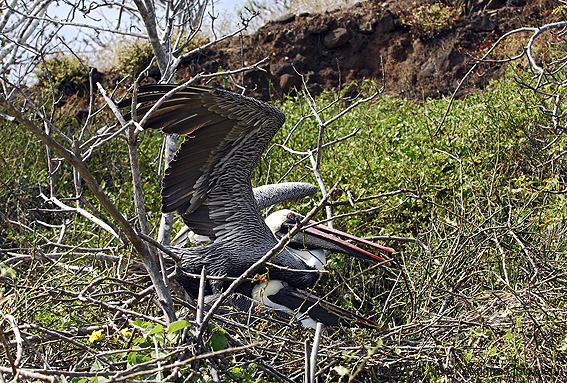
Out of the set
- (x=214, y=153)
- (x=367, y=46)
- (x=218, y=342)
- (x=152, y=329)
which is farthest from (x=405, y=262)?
(x=367, y=46)

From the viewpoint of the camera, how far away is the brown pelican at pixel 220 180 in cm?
317

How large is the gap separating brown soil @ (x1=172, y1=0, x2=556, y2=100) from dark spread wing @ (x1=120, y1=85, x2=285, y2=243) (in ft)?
20.6

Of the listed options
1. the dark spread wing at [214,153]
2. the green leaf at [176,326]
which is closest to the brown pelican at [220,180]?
the dark spread wing at [214,153]

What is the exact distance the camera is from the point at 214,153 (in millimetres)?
3412

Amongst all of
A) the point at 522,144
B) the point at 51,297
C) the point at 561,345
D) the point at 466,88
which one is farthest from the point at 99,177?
the point at 466,88

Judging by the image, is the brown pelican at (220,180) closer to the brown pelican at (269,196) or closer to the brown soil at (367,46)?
the brown pelican at (269,196)

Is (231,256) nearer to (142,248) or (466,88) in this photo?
(142,248)

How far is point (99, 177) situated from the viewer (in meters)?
6.64

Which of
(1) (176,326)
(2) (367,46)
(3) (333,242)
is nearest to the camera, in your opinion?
(1) (176,326)

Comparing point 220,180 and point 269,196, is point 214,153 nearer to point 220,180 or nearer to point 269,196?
point 220,180

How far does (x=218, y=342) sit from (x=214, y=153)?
1654 millimetres

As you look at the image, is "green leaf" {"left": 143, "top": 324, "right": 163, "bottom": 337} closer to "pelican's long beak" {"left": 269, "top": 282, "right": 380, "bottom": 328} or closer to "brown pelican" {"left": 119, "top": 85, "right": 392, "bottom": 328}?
"brown pelican" {"left": 119, "top": 85, "right": 392, "bottom": 328}

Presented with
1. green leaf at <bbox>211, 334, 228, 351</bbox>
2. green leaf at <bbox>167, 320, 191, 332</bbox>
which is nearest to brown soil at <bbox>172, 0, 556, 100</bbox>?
green leaf at <bbox>211, 334, 228, 351</bbox>

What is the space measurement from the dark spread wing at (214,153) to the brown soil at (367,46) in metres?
6.28
